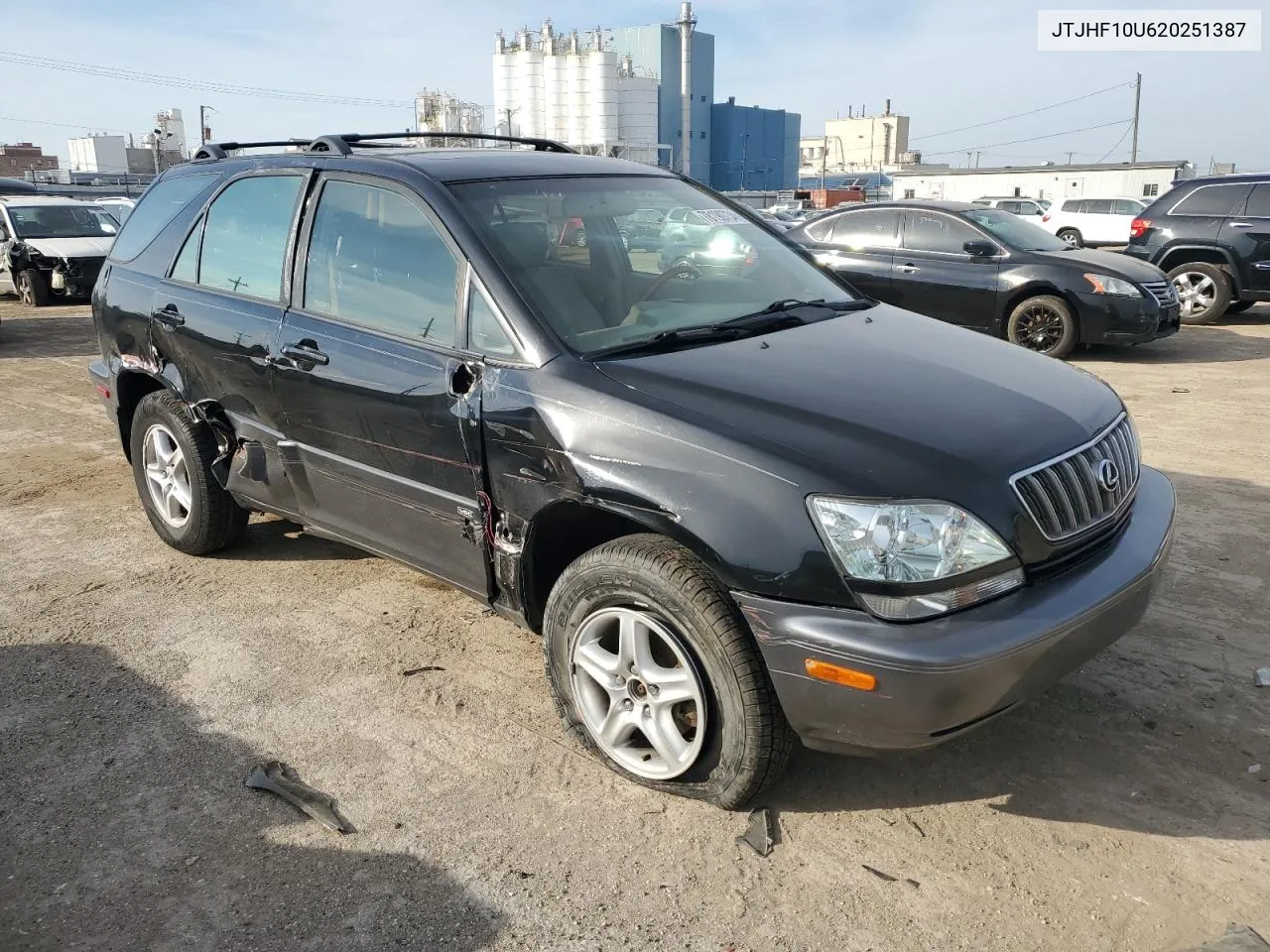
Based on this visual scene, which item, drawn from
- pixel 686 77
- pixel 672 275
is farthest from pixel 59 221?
pixel 686 77

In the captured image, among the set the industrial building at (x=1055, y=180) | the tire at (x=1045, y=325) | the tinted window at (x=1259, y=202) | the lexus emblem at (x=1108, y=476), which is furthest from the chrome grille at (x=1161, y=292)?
the industrial building at (x=1055, y=180)

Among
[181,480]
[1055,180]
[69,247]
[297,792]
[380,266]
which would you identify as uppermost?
[1055,180]

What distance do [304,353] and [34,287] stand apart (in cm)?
1426

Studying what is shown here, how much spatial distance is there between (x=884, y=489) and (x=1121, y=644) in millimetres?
1857

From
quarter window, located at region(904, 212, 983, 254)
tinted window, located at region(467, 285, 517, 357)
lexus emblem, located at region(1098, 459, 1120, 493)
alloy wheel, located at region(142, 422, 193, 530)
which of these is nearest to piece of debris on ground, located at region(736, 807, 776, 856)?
lexus emblem, located at region(1098, 459, 1120, 493)

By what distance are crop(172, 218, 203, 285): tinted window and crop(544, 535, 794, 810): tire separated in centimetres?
256

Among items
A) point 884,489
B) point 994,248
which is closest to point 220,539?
point 884,489

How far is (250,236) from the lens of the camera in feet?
13.8

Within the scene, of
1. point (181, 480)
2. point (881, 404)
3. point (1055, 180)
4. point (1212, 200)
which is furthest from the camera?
point (1055, 180)

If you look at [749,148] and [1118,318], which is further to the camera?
[749,148]

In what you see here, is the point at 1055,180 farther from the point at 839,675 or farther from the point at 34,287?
the point at 839,675

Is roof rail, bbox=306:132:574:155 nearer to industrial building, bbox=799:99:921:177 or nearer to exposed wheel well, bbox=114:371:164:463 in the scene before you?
exposed wheel well, bbox=114:371:164:463

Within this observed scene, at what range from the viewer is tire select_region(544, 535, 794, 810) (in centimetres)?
264

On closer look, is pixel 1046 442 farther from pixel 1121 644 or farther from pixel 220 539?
pixel 220 539
